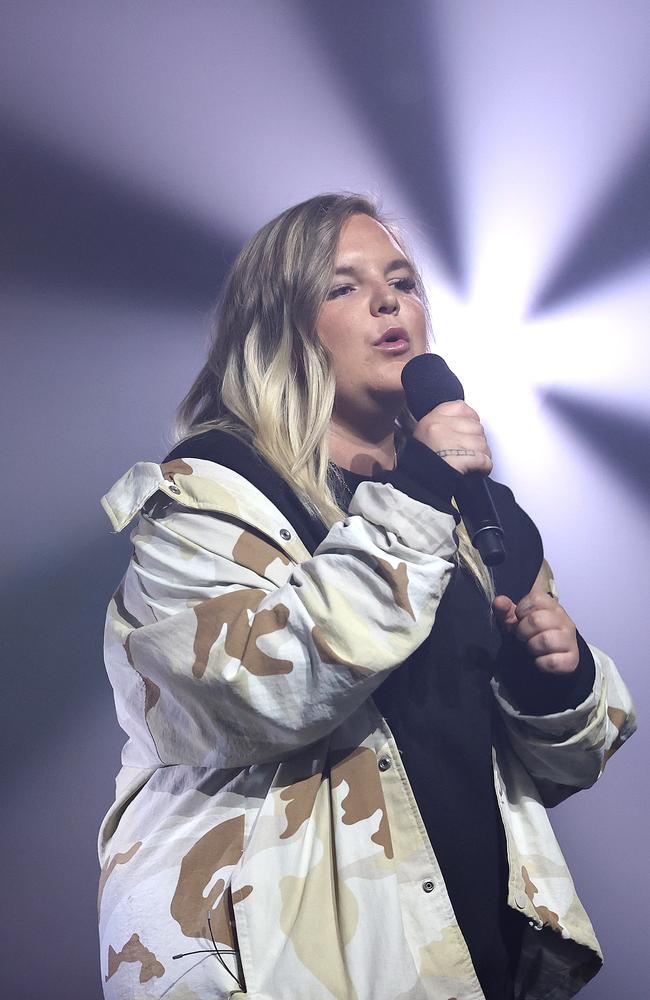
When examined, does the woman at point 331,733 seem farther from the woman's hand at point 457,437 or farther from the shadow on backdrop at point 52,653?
the shadow on backdrop at point 52,653

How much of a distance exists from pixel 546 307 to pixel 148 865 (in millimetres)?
1316

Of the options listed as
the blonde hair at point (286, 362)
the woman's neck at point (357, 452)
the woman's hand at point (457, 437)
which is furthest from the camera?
the woman's neck at point (357, 452)

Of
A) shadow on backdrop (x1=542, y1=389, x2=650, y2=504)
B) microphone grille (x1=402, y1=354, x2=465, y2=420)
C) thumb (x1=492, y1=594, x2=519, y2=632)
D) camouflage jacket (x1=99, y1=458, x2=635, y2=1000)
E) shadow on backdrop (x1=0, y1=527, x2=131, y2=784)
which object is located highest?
microphone grille (x1=402, y1=354, x2=465, y2=420)

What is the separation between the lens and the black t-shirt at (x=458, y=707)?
1.11 metres

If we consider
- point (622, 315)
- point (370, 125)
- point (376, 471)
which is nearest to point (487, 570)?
point (376, 471)

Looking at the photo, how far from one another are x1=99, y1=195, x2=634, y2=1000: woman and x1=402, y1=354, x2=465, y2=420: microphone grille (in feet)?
0.18

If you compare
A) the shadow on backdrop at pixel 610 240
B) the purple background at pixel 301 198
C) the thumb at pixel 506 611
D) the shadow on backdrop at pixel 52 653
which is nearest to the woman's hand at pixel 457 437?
the thumb at pixel 506 611

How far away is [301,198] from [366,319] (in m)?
0.52

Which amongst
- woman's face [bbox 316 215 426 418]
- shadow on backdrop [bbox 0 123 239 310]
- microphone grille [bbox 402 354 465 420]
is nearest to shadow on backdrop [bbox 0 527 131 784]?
shadow on backdrop [bbox 0 123 239 310]

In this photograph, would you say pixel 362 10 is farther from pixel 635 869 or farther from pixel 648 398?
pixel 635 869

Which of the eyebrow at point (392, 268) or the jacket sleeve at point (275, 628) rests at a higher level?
the eyebrow at point (392, 268)

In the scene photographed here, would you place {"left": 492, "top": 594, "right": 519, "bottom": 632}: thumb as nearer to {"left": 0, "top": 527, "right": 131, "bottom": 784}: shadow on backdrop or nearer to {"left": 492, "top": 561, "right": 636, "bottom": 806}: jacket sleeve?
{"left": 492, "top": 561, "right": 636, "bottom": 806}: jacket sleeve

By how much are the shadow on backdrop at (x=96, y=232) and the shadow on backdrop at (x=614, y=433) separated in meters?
0.74

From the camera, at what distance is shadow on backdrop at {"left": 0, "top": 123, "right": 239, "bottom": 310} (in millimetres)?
1854
